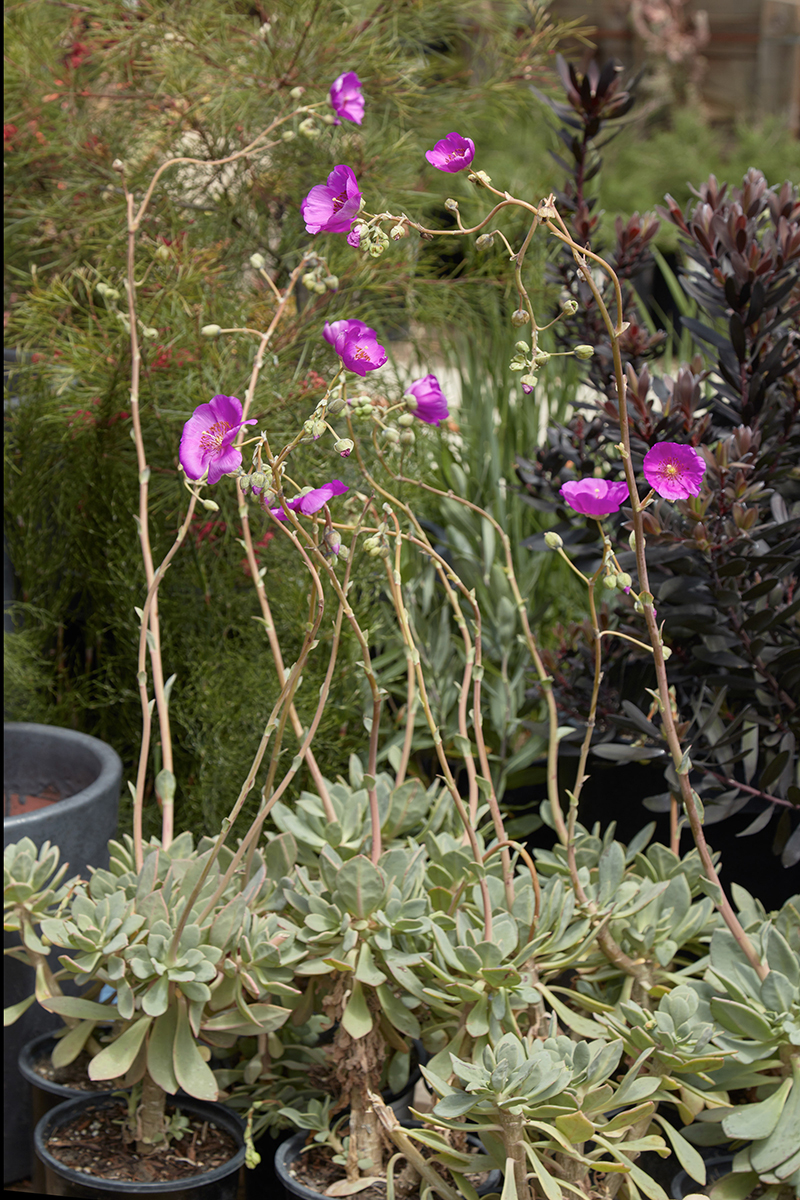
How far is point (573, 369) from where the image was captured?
6.14ft

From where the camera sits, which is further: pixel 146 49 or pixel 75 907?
pixel 146 49

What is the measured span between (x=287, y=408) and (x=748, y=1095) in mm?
886

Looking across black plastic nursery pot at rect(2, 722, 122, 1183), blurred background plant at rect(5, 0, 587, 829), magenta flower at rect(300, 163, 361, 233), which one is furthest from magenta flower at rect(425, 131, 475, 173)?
black plastic nursery pot at rect(2, 722, 122, 1183)

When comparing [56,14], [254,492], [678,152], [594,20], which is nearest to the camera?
[254,492]

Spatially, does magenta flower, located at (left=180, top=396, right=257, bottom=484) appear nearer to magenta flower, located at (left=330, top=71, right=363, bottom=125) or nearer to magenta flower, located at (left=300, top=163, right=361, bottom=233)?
magenta flower, located at (left=300, top=163, right=361, bottom=233)

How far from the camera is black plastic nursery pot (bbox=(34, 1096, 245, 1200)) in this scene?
0.93 meters

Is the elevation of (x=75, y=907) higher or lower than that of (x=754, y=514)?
lower

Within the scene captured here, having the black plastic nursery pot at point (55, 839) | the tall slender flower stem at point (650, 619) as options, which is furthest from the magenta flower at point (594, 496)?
the black plastic nursery pot at point (55, 839)

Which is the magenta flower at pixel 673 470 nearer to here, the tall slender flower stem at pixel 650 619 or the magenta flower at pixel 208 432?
the tall slender flower stem at pixel 650 619

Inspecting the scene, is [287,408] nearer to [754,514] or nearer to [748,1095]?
[754,514]

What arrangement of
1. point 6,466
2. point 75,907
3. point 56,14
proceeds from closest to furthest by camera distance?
point 75,907
point 6,466
point 56,14

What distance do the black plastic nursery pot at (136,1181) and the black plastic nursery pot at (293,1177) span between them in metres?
0.03

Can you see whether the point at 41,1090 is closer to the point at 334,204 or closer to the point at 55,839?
the point at 55,839

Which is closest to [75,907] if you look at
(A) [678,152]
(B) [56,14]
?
(B) [56,14]
